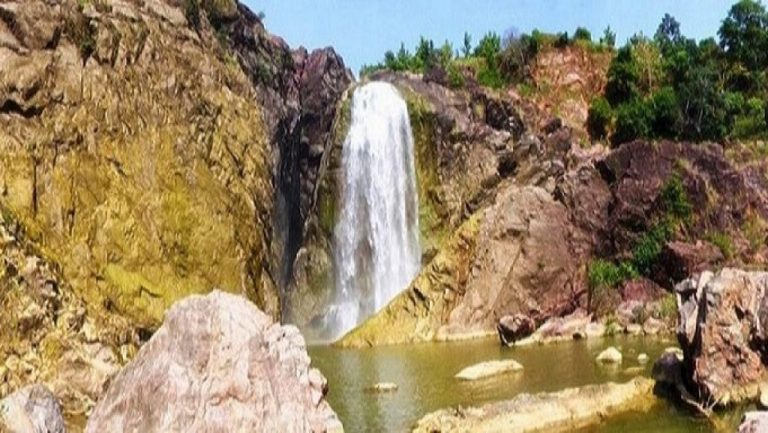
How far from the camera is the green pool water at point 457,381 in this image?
925 inches

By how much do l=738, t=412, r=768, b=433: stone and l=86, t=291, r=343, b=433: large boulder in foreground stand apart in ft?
21.6

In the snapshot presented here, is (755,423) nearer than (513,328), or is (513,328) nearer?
(755,423)

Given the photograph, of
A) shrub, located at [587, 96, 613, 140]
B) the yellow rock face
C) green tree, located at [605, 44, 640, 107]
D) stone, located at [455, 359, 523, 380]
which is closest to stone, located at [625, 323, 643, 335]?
stone, located at [455, 359, 523, 380]

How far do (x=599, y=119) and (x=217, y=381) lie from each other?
6377cm

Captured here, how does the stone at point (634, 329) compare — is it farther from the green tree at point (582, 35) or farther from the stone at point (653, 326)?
the green tree at point (582, 35)

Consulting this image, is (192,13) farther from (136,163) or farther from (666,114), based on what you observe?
(666,114)

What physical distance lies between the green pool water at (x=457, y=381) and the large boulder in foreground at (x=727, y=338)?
1254 mm

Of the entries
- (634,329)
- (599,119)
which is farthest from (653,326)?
(599,119)

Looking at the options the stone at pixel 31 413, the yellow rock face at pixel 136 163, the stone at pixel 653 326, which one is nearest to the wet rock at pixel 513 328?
the stone at pixel 653 326

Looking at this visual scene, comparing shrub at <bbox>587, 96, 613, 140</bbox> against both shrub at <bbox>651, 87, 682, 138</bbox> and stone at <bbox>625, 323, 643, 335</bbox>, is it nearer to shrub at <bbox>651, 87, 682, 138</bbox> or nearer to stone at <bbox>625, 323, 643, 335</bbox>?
shrub at <bbox>651, 87, 682, 138</bbox>

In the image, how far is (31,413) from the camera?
1102 centimetres

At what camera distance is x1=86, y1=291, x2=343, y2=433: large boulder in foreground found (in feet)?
44.8

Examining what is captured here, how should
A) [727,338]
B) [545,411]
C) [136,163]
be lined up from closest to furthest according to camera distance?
[545,411] < [727,338] < [136,163]

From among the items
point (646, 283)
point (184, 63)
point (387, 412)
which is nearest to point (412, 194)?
point (646, 283)
